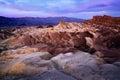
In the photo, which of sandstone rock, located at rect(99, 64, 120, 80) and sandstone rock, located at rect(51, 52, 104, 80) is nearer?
sandstone rock, located at rect(99, 64, 120, 80)

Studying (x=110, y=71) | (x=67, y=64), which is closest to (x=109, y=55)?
(x=110, y=71)

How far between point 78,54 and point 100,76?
3990 mm

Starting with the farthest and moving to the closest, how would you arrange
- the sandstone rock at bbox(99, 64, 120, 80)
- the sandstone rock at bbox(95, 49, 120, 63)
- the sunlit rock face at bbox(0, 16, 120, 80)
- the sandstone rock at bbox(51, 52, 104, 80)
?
the sandstone rock at bbox(95, 49, 120, 63) → the sunlit rock face at bbox(0, 16, 120, 80) → the sandstone rock at bbox(51, 52, 104, 80) → the sandstone rock at bbox(99, 64, 120, 80)

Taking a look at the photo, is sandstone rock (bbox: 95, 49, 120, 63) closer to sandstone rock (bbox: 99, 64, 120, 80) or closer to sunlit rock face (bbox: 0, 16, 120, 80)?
sunlit rock face (bbox: 0, 16, 120, 80)

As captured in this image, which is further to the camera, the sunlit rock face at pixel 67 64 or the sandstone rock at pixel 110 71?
the sunlit rock face at pixel 67 64

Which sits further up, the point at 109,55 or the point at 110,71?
the point at 109,55

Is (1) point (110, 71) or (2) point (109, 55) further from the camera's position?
(2) point (109, 55)

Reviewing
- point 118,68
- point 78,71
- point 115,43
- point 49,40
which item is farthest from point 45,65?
point 49,40

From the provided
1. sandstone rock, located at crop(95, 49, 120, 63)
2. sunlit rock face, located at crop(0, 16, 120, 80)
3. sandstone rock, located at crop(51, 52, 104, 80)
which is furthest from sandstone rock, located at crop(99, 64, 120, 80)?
sandstone rock, located at crop(95, 49, 120, 63)

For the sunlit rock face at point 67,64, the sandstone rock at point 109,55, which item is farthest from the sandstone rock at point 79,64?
the sandstone rock at point 109,55

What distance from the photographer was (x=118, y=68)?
13.7 m

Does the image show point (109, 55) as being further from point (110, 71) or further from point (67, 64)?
point (67, 64)

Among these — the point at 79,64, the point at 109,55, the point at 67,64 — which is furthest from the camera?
the point at 109,55

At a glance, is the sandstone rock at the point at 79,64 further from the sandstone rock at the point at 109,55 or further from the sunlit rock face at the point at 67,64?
the sandstone rock at the point at 109,55
